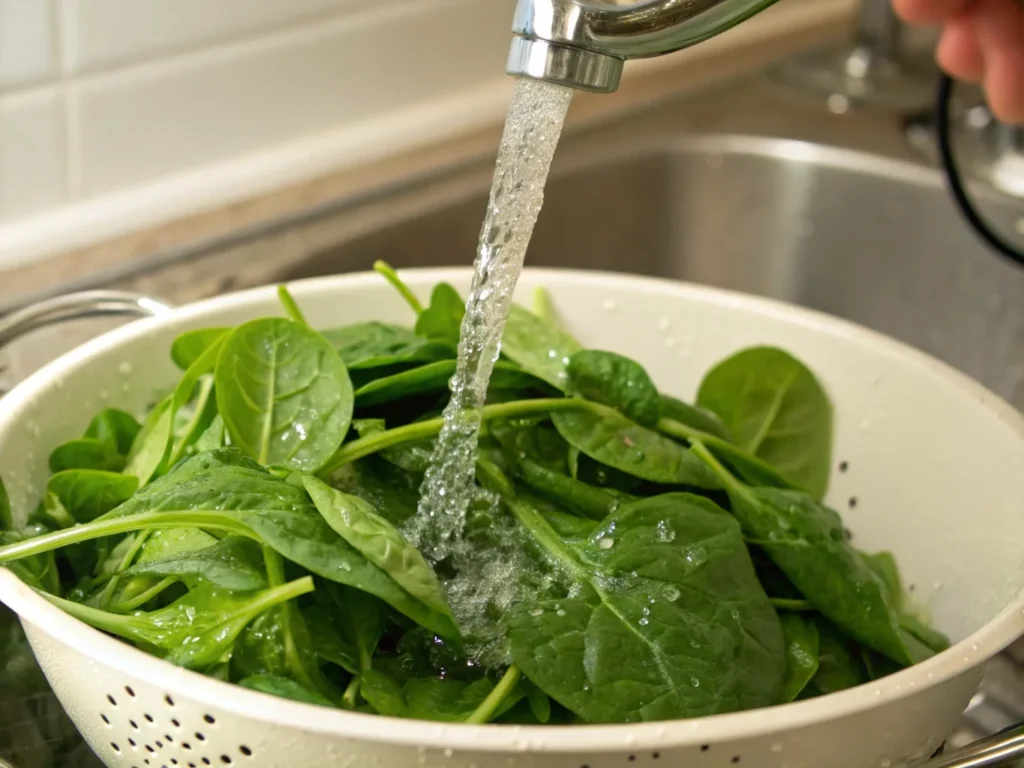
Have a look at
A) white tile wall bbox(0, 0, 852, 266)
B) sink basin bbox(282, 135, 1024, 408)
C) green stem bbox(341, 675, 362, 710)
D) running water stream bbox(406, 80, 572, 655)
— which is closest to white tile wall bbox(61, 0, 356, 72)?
white tile wall bbox(0, 0, 852, 266)

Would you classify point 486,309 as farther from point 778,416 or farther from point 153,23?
point 153,23

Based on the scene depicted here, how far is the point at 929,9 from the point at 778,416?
274mm

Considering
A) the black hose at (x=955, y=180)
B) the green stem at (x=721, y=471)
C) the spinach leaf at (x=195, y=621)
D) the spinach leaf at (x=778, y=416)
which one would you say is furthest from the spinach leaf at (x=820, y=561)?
the black hose at (x=955, y=180)

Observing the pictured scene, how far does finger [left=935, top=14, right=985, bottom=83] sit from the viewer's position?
0.71 m

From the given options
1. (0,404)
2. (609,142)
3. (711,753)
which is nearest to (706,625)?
(711,753)

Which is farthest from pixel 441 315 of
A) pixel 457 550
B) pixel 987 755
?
pixel 987 755

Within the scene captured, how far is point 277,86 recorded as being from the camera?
89 centimetres

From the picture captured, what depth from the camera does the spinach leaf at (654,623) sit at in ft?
1.28

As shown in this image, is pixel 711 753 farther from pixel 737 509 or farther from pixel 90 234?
pixel 90 234

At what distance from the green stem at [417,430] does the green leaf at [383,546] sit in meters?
0.06

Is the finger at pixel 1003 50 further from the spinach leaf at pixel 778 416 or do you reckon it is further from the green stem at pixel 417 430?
the green stem at pixel 417 430

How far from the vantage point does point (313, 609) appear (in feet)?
1.37

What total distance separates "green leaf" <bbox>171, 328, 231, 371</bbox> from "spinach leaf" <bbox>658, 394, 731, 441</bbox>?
212mm

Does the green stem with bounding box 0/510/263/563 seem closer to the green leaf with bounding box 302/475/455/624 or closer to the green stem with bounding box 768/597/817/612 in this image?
the green leaf with bounding box 302/475/455/624
